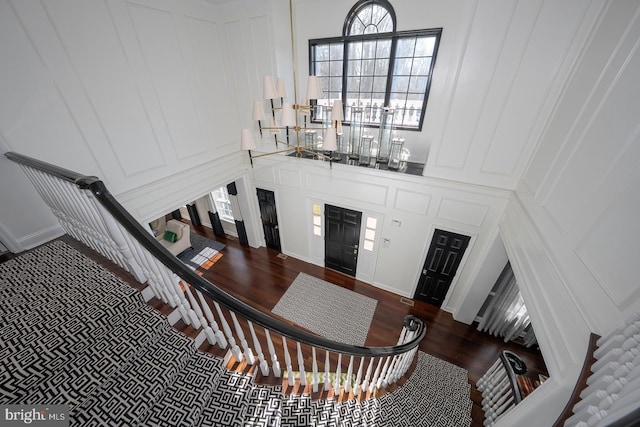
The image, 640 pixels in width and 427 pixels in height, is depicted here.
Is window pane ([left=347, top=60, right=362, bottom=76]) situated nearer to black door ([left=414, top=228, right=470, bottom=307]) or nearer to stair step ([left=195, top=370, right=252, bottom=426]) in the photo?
black door ([left=414, top=228, right=470, bottom=307])

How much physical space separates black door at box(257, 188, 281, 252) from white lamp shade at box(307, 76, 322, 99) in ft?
9.17

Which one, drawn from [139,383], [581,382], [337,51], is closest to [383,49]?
[337,51]

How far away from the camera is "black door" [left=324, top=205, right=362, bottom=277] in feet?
14.4

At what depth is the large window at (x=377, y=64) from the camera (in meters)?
3.18

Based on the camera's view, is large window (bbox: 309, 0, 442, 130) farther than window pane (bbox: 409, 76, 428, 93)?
No

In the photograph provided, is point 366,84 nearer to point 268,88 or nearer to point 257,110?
point 268,88

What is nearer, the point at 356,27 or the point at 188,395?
the point at 188,395

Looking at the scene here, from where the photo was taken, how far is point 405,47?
325 cm

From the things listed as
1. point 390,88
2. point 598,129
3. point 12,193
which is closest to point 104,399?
point 12,193

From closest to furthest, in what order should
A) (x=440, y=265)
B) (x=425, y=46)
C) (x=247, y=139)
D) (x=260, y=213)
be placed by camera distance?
1. (x=247, y=139)
2. (x=425, y=46)
3. (x=440, y=265)
4. (x=260, y=213)

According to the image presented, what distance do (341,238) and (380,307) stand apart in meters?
1.54

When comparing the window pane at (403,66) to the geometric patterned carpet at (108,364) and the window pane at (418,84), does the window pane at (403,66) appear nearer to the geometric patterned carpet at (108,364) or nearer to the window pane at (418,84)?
the window pane at (418,84)

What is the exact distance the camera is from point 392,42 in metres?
3.26

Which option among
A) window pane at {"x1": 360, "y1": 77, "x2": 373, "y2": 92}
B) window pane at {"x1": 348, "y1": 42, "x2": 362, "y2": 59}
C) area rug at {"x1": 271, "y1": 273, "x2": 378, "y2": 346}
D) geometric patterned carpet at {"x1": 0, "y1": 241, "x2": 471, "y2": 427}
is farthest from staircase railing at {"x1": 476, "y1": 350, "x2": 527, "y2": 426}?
window pane at {"x1": 348, "y1": 42, "x2": 362, "y2": 59}
